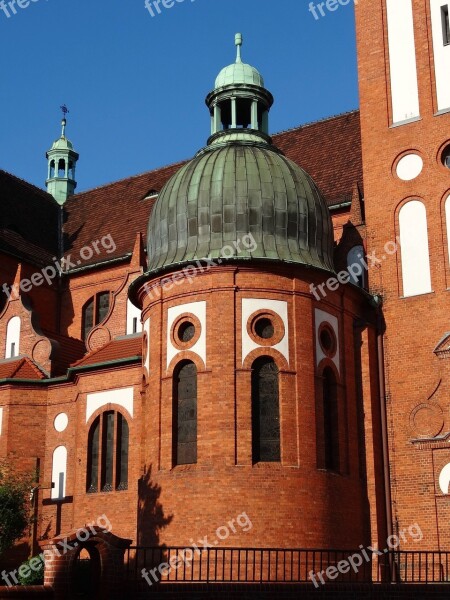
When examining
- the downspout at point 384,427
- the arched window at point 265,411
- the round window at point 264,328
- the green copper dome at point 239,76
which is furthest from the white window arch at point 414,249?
the green copper dome at point 239,76

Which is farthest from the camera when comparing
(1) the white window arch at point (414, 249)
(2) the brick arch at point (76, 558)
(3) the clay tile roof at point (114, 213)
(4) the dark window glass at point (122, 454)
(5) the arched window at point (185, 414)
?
(3) the clay tile roof at point (114, 213)

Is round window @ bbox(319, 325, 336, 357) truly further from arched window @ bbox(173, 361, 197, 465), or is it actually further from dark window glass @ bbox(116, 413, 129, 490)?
dark window glass @ bbox(116, 413, 129, 490)

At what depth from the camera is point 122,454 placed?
26812mm

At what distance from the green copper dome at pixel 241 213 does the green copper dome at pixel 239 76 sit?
10.2 ft

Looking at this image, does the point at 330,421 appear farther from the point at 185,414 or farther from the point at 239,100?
the point at 239,100

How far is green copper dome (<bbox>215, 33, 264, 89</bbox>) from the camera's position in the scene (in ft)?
92.6

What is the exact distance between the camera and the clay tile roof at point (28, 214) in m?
37.1

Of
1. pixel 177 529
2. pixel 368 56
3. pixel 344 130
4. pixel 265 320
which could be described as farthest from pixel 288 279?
pixel 344 130

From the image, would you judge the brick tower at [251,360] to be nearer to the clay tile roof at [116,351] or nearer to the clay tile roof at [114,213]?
the clay tile roof at [116,351]

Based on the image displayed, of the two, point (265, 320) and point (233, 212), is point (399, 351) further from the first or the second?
point (233, 212)

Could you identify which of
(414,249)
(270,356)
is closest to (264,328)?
(270,356)

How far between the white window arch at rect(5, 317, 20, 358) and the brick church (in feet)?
1.54

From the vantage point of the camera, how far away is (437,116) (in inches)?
1054

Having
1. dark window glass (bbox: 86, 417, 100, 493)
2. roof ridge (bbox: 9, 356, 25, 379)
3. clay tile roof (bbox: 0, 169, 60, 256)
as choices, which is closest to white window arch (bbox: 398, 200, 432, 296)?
dark window glass (bbox: 86, 417, 100, 493)
